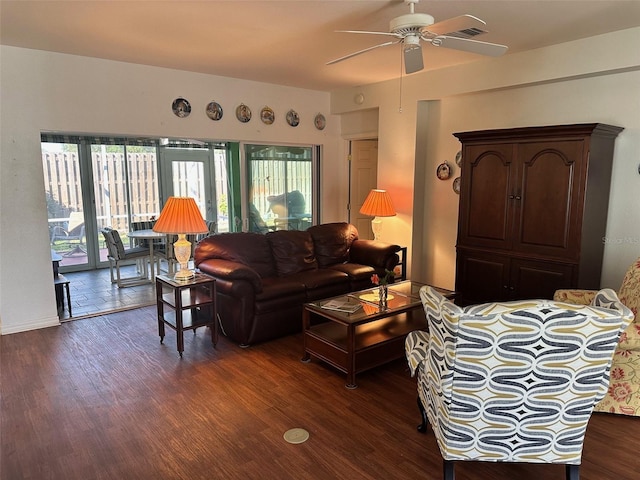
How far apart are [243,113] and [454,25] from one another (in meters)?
3.54

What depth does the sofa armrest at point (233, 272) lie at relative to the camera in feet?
12.4

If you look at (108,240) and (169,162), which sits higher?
(169,162)

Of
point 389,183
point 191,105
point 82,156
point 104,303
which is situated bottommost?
point 104,303

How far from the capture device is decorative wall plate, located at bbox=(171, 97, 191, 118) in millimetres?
4961

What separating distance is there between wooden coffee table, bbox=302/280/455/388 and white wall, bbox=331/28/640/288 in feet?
5.72

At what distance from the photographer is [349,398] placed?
3.02 meters

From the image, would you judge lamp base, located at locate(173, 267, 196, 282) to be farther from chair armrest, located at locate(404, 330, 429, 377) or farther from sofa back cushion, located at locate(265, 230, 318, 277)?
chair armrest, located at locate(404, 330, 429, 377)

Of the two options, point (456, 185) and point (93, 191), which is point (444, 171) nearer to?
point (456, 185)

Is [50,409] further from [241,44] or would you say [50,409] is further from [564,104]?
[564,104]

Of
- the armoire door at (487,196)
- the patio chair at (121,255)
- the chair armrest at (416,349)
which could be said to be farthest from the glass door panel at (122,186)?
the chair armrest at (416,349)

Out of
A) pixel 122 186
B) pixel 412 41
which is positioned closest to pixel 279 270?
pixel 412 41

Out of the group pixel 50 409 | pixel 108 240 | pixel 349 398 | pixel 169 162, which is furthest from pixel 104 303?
pixel 349 398

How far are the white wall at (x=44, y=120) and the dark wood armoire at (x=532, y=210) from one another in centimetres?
329

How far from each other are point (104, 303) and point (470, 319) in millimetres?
4822
